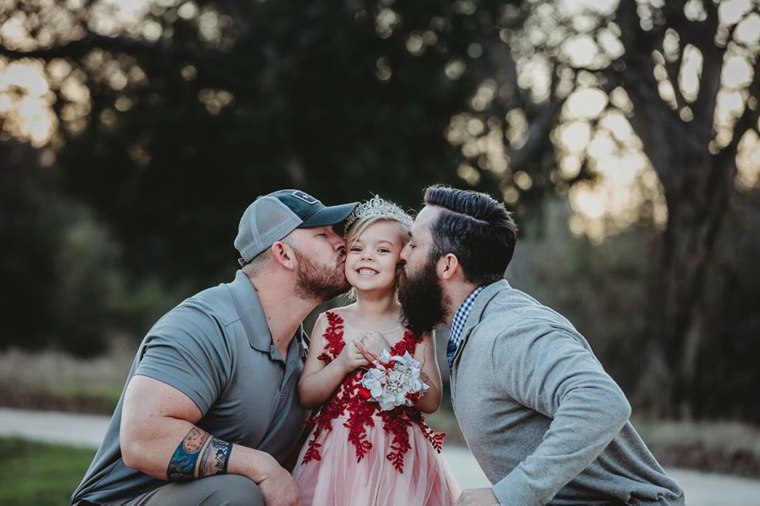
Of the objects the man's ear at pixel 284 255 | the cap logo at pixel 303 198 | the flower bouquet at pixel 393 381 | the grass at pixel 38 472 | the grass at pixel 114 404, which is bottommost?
the grass at pixel 114 404

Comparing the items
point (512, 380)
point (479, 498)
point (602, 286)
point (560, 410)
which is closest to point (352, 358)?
point (512, 380)

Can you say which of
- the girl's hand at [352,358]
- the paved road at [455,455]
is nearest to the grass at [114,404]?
the paved road at [455,455]

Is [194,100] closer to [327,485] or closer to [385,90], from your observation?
[385,90]

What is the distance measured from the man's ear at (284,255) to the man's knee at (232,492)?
3.17 ft

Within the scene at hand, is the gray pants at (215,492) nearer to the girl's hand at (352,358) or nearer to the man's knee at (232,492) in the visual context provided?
the man's knee at (232,492)

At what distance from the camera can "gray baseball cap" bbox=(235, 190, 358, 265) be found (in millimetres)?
3887

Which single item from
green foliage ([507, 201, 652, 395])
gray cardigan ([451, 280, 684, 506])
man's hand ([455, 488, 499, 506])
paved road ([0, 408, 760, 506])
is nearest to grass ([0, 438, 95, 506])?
paved road ([0, 408, 760, 506])

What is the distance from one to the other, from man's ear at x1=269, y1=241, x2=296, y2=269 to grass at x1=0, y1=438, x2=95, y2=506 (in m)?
4.24

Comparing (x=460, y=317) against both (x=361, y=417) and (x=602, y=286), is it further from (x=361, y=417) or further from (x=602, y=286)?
(x=602, y=286)

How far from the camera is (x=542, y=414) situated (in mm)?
3152

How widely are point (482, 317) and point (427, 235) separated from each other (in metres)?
0.45

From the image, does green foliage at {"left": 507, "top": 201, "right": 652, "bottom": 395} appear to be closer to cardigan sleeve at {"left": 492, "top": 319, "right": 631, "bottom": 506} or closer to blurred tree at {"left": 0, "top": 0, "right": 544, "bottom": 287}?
blurred tree at {"left": 0, "top": 0, "right": 544, "bottom": 287}

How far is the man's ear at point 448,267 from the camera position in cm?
356

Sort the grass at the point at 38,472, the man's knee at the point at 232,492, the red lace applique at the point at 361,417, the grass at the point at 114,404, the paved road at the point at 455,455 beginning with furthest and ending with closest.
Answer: the grass at the point at 114,404 < the paved road at the point at 455,455 < the grass at the point at 38,472 < the red lace applique at the point at 361,417 < the man's knee at the point at 232,492
